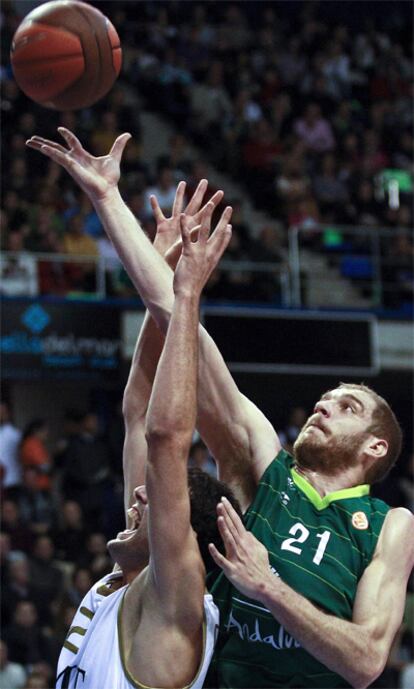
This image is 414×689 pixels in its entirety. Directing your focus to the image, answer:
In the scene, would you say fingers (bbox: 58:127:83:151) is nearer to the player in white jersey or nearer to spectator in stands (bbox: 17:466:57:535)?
the player in white jersey

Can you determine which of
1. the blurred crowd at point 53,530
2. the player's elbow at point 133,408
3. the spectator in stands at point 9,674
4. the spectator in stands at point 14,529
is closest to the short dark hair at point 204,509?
the player's elbow at point 133,408

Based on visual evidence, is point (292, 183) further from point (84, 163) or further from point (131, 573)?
point (131, 573)

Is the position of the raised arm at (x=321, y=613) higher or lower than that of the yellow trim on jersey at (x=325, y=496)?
lower

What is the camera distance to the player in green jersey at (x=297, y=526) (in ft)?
11.5

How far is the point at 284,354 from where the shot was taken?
42.4 feet

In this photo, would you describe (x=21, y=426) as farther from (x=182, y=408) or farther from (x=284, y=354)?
(x=182, y=408)

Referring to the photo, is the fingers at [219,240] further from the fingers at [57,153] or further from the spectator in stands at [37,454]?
the spectator in stands at [37,454]

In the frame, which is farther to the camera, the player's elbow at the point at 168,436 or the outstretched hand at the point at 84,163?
the outstretched hand at the point at 84,163

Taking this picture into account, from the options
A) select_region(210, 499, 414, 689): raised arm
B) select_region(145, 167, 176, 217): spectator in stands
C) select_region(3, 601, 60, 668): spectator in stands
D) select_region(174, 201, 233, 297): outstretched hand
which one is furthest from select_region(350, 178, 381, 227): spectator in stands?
select_region(210, 499, 414, 689): raised arm

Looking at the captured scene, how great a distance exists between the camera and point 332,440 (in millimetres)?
4105

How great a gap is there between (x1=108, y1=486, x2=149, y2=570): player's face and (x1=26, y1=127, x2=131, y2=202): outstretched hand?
1.08 metres

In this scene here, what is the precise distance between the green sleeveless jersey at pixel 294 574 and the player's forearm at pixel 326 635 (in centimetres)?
18

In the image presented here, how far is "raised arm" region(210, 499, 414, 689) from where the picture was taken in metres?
3.44

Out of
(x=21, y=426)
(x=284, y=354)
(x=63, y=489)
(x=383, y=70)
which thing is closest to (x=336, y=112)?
(x=383, y=70)
